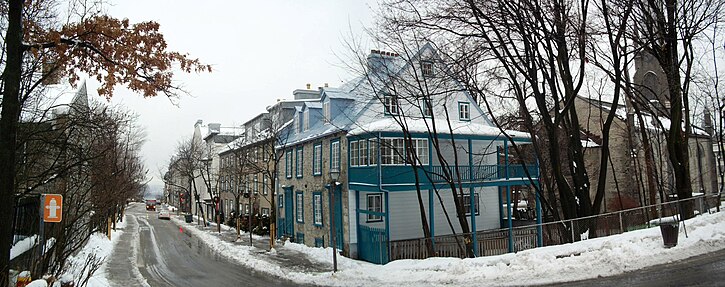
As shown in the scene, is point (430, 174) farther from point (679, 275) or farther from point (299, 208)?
point (679, 275)

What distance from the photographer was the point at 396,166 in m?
21.5

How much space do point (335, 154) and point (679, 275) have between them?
55.3ft

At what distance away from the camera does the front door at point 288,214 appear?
31.1 metres

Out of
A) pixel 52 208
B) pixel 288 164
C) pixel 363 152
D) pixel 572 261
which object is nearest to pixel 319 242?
pixel 363 152

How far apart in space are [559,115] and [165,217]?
55.6 metres

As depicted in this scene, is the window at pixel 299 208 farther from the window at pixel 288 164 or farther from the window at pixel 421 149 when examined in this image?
the window at pixel 421 149

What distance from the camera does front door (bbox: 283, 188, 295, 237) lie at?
102 feet

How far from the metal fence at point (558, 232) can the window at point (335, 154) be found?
5820mm

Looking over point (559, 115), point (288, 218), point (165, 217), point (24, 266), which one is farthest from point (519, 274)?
point (165, 217)

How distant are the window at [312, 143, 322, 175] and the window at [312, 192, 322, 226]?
1225 mm

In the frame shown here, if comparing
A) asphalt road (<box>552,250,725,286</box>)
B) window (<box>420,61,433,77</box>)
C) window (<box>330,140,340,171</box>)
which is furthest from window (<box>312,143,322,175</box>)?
asphalt road (<box>552,250,725,286</box>)

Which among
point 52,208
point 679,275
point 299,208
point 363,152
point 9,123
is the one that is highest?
point 363,152

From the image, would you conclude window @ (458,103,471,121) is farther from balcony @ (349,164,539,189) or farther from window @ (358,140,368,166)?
window @ (358,140,368,166)

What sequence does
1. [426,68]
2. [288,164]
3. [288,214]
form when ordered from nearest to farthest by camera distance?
1. [426,68]
2. [288,214]
3. [288,164]
